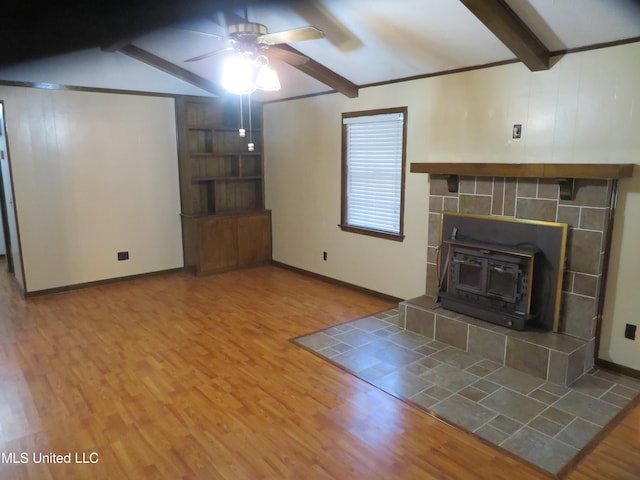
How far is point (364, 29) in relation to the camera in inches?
143

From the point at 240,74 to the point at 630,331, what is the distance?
3.27 m

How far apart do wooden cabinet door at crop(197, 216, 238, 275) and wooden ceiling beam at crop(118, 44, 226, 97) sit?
167cm

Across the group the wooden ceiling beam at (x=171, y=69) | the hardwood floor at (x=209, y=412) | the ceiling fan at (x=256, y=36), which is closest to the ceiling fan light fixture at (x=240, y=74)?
the ceiling fan at (x=256, y=36)

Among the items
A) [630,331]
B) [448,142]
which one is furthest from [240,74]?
[630,331]

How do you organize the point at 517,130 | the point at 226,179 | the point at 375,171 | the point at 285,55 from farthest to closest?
the point at 226,179, the point at 375,171, the point at 517,130, the point at 285,55

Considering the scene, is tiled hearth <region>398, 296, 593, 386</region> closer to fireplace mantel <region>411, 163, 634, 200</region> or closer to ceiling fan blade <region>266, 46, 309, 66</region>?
fireplace mantel <region>411, 163, 634, 200</region>

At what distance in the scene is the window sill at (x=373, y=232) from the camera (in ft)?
15.0

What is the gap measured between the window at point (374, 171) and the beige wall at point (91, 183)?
7.63ft

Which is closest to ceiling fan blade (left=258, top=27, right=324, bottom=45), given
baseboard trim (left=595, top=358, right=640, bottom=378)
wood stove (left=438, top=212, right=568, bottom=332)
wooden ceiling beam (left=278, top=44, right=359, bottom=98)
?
wooden ceiling beam (left=278, top=44, right=359, bottom=98)

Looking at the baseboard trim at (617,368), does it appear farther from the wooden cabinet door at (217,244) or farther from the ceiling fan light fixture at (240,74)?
the wooden cabinet door at (217,244)

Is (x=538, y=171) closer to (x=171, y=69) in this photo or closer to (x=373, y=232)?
(x=373, y=232)

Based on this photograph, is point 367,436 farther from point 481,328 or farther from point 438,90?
point 438,90

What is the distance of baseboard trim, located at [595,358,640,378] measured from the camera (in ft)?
10.2

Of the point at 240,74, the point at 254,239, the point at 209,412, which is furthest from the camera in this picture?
the point at 254,239
